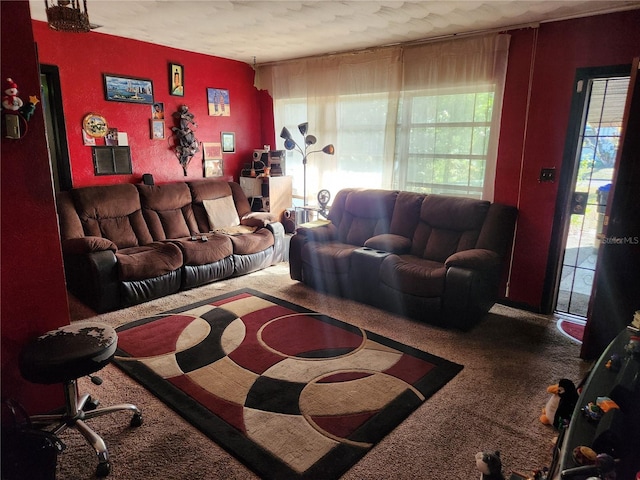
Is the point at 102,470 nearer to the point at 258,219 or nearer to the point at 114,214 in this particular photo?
the point at 114,214

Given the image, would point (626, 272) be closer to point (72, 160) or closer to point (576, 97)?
point (576, 97)

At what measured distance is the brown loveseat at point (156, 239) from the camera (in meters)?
3.47

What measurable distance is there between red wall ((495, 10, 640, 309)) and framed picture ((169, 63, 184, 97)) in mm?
3517

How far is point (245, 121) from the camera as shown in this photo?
18.3 feet

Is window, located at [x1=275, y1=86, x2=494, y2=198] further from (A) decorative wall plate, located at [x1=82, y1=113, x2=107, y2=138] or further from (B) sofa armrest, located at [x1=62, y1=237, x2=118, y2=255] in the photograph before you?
(B) sofa armrest, located at [x1=62, y1=237, x2=118, y2=255]

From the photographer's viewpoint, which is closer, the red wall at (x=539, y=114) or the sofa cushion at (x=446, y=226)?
the red wall at (x=539, y=114)

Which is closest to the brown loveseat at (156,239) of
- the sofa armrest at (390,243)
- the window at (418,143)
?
the window at (418,143)

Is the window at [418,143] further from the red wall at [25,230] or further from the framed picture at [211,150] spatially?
the red wall at [25,230]

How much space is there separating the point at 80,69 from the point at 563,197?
181 inches

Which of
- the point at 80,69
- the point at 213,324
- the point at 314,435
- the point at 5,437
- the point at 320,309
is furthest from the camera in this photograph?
the point at 80,69

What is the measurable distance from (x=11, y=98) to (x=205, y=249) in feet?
7.87

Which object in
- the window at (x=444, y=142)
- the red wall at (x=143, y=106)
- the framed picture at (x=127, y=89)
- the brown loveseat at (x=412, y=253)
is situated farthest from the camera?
the framed picture at (x=127, y=89)

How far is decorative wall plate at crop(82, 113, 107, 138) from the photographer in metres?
4.05

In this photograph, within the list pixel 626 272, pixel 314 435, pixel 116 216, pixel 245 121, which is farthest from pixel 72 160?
pixel 626 272
